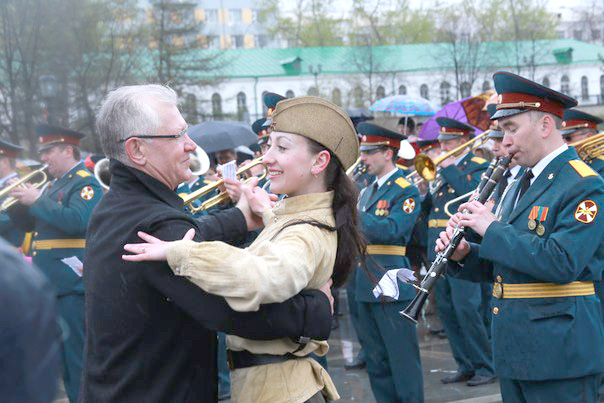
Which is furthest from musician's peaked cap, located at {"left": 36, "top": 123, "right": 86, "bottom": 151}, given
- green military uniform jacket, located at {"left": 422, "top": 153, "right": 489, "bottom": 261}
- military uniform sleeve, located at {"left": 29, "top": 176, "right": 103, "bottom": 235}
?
green military uniform jacket, located at {"left": 422, "top": 153, "right": 489, "bottom": 261}

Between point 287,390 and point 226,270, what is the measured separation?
0.63m

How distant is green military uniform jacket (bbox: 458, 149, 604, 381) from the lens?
12.1 ft

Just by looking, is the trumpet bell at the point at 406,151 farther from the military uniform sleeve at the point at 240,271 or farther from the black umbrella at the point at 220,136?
the military uniform sleeve at the point at 240,271

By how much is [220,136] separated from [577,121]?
14.4 feet

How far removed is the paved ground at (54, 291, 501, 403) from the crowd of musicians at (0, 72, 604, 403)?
93 centimetres

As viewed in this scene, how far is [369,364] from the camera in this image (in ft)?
20.6

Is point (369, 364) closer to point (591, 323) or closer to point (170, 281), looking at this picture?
point (591, 323)

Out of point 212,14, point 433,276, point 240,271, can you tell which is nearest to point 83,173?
point 433,276

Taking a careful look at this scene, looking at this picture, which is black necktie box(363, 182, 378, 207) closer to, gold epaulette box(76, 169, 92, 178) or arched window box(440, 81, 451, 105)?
gold epaulette box(76, 169, 92, 178)

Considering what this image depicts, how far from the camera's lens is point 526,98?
399cm

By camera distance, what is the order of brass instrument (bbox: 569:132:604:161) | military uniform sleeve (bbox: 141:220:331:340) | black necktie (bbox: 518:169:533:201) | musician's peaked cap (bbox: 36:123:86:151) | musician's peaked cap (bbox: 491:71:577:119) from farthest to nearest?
musician's peaked cap (bbox: 36:123:86:151) < brass instrument (bbox: 569:132:604:161) < black necktie (bbox: 518:169:533:201) < musician's peaked cap (bbox: 491:71:577:119) < military uniform sleeve (bbox: 141:220:331:340)

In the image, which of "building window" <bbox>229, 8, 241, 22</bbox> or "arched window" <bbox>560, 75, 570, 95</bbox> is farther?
"building window" <bbox>229, 8, 241, 22</bbox>

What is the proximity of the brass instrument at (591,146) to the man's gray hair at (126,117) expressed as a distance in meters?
3.77

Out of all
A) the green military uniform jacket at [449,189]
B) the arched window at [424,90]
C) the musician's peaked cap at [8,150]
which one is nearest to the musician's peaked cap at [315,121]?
the green military uniform jacket at [449,189]
